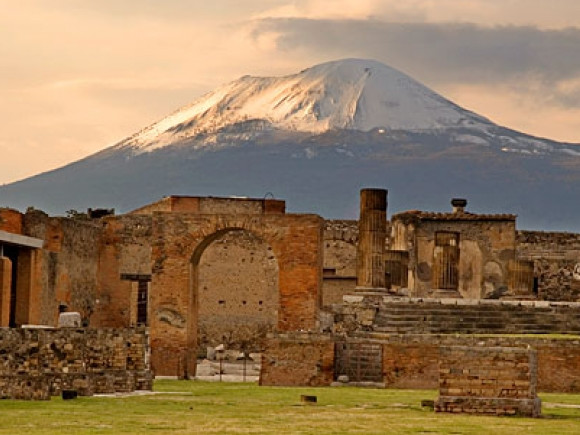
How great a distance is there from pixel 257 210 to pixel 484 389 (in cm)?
3522

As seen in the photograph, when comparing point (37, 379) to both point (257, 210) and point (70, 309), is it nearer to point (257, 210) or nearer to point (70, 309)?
point (70, 309)

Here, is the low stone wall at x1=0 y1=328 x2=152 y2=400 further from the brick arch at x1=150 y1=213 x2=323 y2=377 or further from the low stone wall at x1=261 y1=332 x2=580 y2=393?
the brick arch at x1=150 y1=213 x2=323 y2=377

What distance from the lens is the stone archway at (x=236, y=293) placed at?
50938 millimetres

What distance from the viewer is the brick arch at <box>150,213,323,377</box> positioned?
36.6 meters

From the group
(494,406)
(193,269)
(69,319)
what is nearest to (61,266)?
(193,269)

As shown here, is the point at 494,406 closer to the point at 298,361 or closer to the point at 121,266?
the point at 298,361

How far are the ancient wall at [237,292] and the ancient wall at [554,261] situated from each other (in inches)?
341

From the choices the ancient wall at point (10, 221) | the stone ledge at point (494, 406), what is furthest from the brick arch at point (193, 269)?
the stone ledge at point (494, 406)

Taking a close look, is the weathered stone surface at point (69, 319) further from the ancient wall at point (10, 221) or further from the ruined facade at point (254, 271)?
the ancient wall at point (10, 221)

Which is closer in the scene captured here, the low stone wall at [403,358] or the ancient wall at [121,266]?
the low stone wall at [403,358]

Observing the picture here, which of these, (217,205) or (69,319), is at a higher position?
(217,205)

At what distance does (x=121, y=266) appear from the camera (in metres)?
49.0

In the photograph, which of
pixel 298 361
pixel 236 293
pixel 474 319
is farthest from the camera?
pixel 236 293

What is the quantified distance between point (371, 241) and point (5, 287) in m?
8.79
